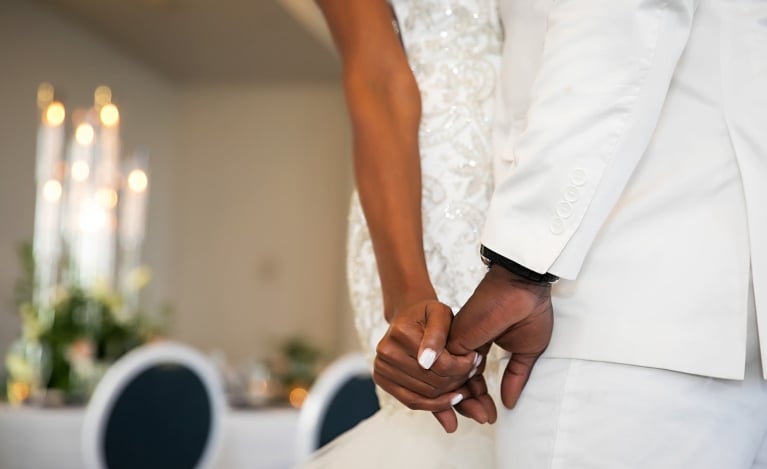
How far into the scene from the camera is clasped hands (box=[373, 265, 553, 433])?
1030 millimetres

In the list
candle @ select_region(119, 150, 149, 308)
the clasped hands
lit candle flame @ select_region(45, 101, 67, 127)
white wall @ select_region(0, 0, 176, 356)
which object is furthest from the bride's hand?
white wall @ select_region(0, 0, 176, 356)

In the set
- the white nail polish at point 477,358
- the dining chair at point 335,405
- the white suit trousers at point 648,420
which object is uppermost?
the white nail polish at point 477,358

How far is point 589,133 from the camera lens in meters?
1.01

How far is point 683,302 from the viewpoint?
0.99 m

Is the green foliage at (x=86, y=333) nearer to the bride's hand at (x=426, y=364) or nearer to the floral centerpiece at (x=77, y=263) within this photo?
the floral centerpiece at (x=77, y=263)

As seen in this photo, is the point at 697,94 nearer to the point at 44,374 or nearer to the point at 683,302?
the point at 683,302

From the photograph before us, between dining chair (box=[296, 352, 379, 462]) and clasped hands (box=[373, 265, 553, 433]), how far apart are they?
2523 mm

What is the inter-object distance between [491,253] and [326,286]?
9.89 m

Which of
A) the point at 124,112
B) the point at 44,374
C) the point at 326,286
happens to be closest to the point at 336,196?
the point at 326,286

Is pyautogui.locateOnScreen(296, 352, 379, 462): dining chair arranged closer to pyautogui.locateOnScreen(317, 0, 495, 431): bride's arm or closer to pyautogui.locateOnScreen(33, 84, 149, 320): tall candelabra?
pyautogui.locateOnScreen(317, 0, 495, 431): bride's arm

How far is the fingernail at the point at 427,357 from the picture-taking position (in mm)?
1057

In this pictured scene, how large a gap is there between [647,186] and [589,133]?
0.09 m

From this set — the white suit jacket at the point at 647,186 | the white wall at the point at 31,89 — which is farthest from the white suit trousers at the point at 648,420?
the white wall at the point at 31,89

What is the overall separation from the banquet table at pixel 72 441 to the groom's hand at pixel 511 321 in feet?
10.2
